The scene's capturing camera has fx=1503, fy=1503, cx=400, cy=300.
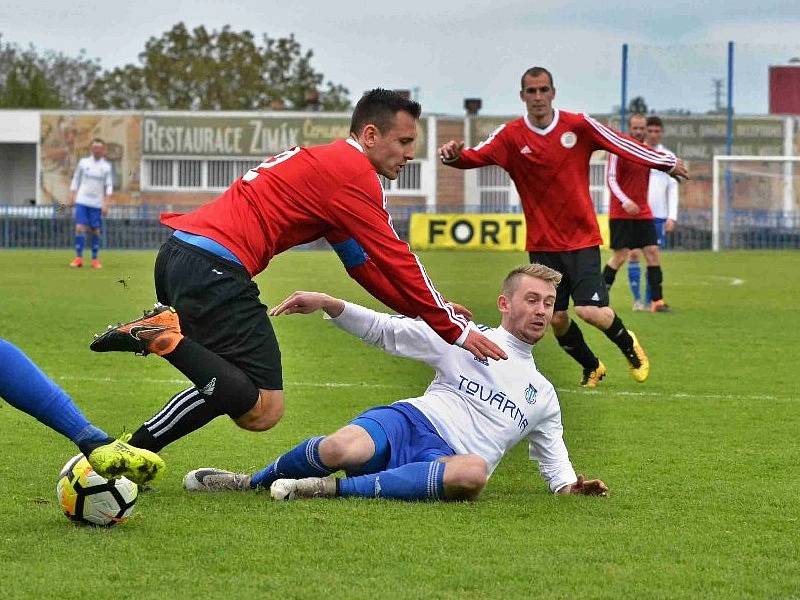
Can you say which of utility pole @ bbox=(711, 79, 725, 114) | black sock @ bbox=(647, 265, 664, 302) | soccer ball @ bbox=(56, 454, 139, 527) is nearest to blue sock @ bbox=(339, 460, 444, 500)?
soccer ball @ bbox=(56, 454, 139, 527)

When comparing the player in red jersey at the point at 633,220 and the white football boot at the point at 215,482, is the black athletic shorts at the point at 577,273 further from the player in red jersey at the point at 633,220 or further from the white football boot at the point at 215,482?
the player in red jersey at the point at 633,220

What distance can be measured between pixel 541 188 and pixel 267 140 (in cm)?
5271

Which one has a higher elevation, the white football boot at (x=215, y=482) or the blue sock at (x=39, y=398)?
the blue sock at (x=39, y=398)

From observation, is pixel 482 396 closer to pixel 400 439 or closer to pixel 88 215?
pixel 400 439

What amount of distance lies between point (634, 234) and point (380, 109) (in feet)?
38.6

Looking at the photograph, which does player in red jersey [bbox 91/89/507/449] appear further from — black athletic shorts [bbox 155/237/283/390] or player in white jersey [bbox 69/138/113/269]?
player in white jersey [bbox 69/138/113/269]

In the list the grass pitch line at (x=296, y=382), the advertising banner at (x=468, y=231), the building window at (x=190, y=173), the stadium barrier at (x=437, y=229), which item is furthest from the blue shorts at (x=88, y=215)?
the building window at (x=190, y=173)

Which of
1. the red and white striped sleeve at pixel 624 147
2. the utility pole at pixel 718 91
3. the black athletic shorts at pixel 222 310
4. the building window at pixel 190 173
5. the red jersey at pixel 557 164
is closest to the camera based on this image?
the black athletic shorts at pixel 222 310

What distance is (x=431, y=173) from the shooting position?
212ft

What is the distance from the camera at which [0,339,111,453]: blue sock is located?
5.23 m

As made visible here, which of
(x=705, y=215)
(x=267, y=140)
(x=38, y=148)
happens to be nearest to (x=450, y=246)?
(x=705, y=215)

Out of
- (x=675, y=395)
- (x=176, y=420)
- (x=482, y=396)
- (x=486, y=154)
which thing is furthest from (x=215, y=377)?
(x=486, y=154)

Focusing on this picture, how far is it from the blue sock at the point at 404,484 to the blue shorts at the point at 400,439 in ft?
0.38

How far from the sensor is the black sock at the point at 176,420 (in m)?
6.31
